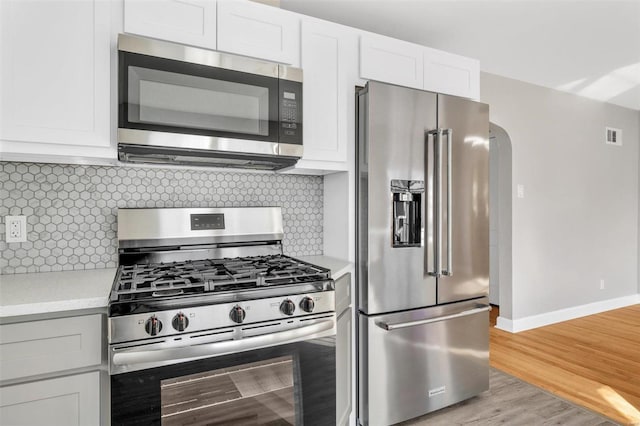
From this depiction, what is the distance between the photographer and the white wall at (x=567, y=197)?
3.97 metres

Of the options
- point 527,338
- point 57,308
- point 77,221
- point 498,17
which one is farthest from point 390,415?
point 498,17

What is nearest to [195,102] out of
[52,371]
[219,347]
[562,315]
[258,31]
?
[258,31]

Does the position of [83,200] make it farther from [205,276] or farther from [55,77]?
[205,276]

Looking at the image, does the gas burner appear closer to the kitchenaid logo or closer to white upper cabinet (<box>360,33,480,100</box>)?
the kitchenaid logo

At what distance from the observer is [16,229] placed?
5.82 feet

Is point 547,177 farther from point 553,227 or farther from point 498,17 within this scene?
point 498,17

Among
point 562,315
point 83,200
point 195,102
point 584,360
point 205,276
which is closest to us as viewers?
point 205,276

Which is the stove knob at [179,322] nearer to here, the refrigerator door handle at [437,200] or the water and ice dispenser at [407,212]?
the water and ice dispenser at [407,212]

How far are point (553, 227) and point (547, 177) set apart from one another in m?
0.58

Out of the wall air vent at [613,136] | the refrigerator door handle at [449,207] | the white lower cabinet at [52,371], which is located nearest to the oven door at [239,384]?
the white lower cabinet at [52,371]

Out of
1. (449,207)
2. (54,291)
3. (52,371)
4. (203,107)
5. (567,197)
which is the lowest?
(52,371)

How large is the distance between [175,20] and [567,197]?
179 inches

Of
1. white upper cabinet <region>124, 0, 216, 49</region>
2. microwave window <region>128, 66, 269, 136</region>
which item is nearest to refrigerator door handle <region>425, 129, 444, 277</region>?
microwave window <region>128, 66, 269, 136</region>

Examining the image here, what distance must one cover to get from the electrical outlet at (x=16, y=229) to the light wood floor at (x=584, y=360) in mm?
3347
